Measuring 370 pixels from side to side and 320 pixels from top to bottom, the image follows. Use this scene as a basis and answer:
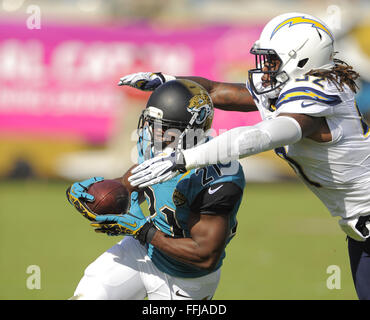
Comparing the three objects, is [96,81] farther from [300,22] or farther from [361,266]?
[361,266]

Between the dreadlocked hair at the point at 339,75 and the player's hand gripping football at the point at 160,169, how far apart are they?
1099 millimetres

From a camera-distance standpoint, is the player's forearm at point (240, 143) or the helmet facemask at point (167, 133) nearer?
the player's forearm at point (240, 143)

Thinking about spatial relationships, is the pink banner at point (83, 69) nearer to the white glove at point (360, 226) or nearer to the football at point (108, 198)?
the white glove at point (360, 226)

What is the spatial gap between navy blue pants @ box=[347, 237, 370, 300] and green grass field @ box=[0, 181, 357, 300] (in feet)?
6.95

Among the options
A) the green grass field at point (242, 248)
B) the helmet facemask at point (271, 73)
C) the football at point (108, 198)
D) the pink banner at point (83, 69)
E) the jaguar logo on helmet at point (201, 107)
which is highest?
the helmet facemask at point (271, 73)

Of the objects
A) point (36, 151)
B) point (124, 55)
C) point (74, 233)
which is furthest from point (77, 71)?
point (74, 233)

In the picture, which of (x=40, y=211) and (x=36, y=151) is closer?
(x=40, y=211)

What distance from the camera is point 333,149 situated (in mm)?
3846

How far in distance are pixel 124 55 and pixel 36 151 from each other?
105 inches

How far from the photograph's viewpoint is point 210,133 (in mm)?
3932

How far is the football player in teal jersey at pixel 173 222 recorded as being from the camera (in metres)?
3.54

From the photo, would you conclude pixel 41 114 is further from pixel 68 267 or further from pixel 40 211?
pixel 68 267

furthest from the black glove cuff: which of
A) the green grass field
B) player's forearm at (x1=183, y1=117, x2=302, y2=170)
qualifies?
the green grass field

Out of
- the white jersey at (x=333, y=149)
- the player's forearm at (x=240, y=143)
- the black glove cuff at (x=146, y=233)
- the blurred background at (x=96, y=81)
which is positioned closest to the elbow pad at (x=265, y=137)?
the player's forearm at (x=240, y=143)
